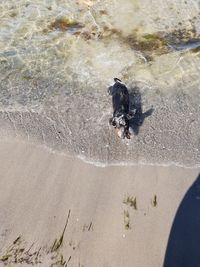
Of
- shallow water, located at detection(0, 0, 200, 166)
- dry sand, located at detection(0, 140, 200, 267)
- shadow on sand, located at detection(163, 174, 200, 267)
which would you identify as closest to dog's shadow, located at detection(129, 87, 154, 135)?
shallow water, located at detection(0, 0, 200, 166)

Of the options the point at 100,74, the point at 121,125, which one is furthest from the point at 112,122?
the point at 100,74

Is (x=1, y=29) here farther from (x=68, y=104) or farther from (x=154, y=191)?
(x=154, y=191)

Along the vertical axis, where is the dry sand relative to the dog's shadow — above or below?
below

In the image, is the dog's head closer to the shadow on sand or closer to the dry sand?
the dry sand

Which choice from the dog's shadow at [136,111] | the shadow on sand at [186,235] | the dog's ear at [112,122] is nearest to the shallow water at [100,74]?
the dog's shadow at [136,111]

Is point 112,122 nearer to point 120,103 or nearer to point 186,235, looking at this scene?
point 120,103

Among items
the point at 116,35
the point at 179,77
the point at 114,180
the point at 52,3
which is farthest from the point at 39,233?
the point at 52,3
